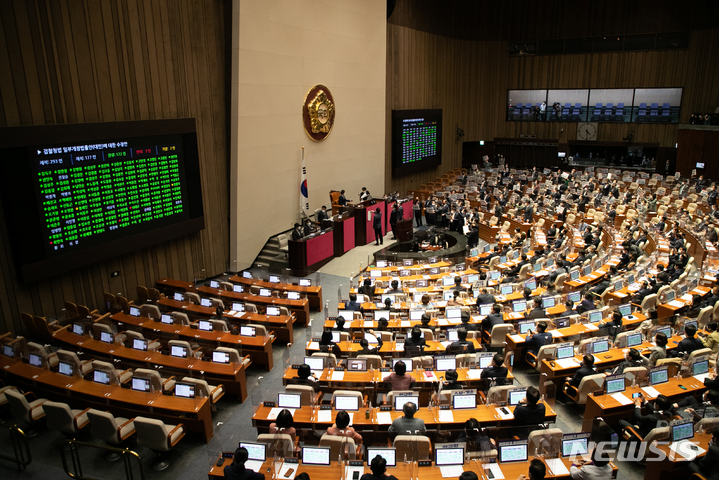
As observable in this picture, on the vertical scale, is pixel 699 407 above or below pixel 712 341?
below


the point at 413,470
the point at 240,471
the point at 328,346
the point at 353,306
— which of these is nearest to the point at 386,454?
the point at 413,470

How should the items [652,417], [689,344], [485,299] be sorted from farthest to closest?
[485,299] → [689,344] → [652,417]

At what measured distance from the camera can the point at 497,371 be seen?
7641mm

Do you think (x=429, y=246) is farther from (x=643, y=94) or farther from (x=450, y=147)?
(x=643, y=94)

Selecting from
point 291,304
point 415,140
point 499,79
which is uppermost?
point 499,79

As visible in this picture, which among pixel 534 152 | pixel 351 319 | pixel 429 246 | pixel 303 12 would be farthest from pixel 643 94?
pixel 351 319

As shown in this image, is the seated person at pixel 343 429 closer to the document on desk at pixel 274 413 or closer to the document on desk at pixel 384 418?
the document on desk at pixel 384 418

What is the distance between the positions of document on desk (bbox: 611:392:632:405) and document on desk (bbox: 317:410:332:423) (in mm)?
4158

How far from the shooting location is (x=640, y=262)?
13242 millimetres

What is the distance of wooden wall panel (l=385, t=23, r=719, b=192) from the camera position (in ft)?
81.8

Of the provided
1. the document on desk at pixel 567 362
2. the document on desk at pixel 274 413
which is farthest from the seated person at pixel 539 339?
the document on desk at pixel 274 413

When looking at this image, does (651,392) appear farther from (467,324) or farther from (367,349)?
(367,349)

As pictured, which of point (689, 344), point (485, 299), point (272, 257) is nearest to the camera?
point (689, 344)

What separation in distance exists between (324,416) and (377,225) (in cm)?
1181
